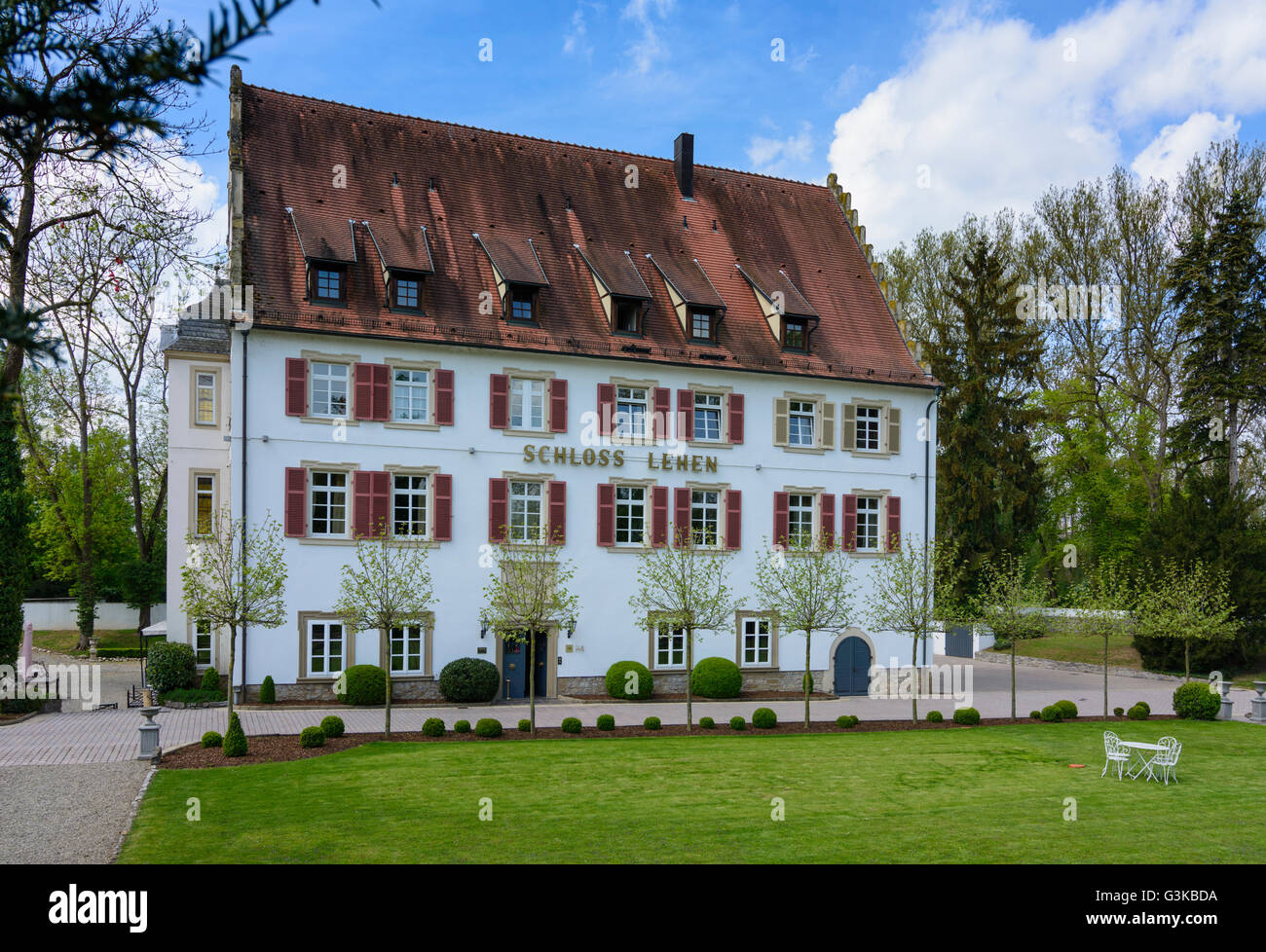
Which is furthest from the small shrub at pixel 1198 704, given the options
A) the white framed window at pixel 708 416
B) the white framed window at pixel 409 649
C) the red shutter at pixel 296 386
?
the red shutter at pixel 296 386

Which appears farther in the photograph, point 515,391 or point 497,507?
point 515,391

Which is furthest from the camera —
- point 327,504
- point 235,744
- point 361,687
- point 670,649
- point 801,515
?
point 801,515

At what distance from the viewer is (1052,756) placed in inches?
779

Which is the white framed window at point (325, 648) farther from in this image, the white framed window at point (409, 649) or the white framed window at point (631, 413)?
the white framed window at point (631, 413)

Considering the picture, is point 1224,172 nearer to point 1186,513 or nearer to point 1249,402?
point 1249,402

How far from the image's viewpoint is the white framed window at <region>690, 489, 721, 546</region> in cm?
2916

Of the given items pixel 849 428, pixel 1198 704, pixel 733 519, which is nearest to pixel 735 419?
pixel 733 519

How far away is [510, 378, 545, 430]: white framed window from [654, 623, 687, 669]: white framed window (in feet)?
23.1

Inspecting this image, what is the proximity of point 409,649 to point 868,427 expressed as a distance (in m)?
16.0

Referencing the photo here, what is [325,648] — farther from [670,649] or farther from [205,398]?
[670,649]

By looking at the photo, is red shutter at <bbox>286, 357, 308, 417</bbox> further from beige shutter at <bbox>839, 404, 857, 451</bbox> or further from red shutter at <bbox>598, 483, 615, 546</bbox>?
beige shutter at <bbox>839, 404, 857, 451</bbox>

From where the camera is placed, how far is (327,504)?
2558 cm

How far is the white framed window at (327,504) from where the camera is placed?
25469mm

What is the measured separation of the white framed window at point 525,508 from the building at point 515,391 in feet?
0.28
